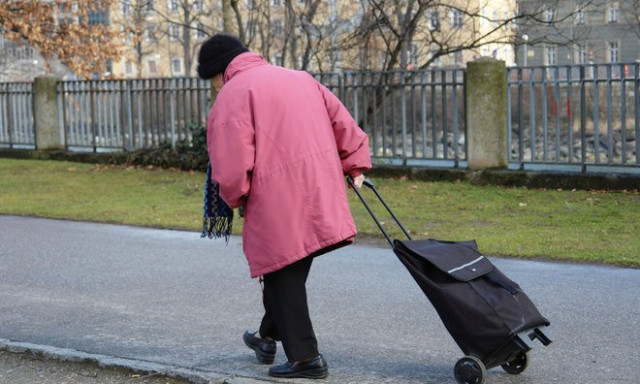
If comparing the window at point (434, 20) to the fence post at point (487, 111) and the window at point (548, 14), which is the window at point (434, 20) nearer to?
the window at point (548, 14)

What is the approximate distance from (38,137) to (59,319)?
15.8 metres

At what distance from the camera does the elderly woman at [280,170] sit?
547 centimetres

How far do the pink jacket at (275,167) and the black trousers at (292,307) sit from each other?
14 centimetres

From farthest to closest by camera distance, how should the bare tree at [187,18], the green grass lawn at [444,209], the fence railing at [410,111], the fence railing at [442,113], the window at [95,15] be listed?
the bare tree at [187,18], the window at [95,15], the fence railing at [410,111], the fence railing at [442,113], the green grass lawn at [444,209]

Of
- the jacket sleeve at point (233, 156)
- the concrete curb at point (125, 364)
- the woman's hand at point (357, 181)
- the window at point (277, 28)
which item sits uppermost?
the window at point (277, 28)

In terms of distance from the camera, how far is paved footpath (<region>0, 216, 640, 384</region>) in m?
6.15

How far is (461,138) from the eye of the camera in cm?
1647

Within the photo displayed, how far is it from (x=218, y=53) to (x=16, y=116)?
1913 cm

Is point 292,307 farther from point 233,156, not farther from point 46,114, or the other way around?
point 46,114

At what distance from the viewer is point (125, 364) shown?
6.24m

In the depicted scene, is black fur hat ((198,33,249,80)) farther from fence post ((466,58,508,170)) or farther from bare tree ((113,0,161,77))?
bare tree ((113,0,161,77))

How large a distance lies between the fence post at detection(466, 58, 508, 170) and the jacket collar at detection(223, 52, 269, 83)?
10252 millimetres

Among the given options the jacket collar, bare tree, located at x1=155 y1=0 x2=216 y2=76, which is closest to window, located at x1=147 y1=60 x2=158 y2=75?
bare tree, located at x1=155 y1=0 x2=216 y2=76

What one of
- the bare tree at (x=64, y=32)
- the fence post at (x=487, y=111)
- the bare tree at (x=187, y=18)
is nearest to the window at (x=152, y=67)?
the bare tree at (x=187, y=18)
